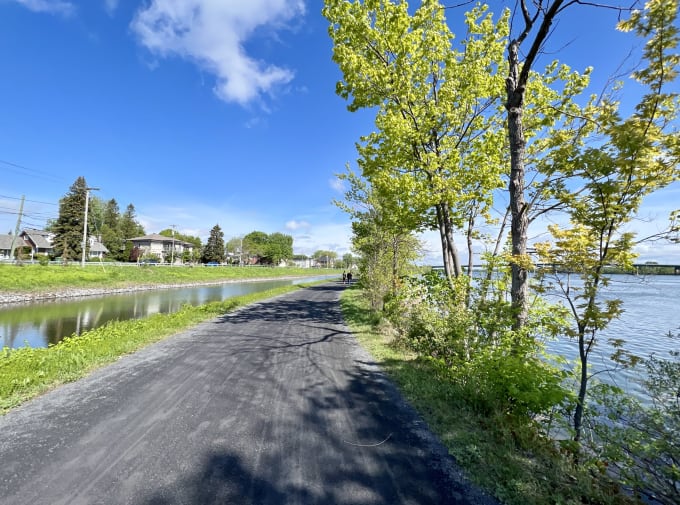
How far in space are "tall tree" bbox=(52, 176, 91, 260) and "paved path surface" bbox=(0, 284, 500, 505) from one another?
139ft

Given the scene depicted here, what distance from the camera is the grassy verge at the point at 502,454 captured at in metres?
2.42

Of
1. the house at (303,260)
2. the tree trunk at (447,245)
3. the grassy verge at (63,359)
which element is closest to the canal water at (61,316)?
the grassy verge at (63,359)

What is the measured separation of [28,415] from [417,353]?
6430 millimetres

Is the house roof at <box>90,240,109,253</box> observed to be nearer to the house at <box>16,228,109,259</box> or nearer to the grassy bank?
the house at <box>16,228,109,259</box>

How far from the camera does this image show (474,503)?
2418mm

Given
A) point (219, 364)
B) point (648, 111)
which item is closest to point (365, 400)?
point (219, 364)

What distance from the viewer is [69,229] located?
36625mm

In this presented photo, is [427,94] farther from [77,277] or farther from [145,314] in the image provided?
[77,277]

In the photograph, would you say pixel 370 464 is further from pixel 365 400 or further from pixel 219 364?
pixel 219 364

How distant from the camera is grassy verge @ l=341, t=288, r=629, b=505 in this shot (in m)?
2.42

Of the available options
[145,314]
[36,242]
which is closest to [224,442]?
[145,314]

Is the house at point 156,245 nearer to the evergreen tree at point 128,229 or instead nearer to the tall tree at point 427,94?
the evergreen tree at point 128,229

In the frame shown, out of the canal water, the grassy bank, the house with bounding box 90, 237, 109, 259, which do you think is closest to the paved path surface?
the canal water

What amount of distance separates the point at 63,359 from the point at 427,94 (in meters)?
10.3
